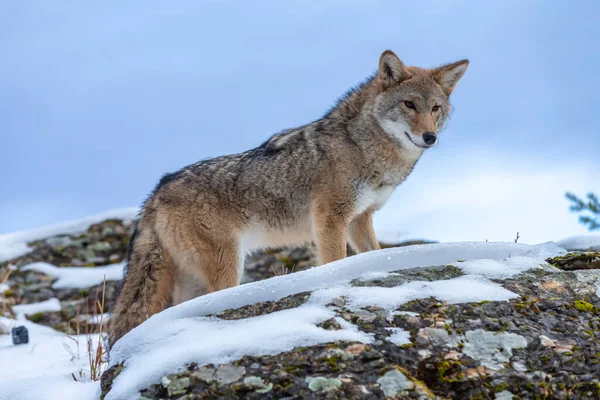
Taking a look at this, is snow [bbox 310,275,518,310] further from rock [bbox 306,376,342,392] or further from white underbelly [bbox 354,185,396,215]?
white underbelly [bbox 354,185,396,215]

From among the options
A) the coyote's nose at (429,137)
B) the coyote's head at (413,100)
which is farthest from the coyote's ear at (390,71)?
the coyote's nose at (429,137)

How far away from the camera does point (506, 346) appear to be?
318 cm

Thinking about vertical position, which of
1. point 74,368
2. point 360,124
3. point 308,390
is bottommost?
point 74,368

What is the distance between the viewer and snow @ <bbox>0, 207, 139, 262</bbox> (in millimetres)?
13578

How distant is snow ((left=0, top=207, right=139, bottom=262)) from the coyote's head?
27.8ft

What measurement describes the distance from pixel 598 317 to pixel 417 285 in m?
1.10

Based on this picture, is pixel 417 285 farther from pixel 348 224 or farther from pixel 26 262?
pixel 26 262

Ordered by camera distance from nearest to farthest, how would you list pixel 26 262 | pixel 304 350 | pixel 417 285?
pixel 304 350
pixel 417 285
pixel 26 262

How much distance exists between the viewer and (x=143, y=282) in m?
6.24

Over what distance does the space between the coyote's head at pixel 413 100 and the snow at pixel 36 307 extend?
8426 millimetres

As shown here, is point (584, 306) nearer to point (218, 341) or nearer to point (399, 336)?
point (399, 336)

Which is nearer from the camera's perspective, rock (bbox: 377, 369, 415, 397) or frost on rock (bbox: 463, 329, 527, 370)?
rock (bbox: 377, 369, 415, 397)

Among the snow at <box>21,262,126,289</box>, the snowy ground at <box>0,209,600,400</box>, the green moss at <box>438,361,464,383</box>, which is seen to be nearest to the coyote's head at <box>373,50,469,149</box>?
the snowy ground at <box>0,209,600,400</box>

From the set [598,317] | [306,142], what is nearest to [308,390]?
[598,317]
